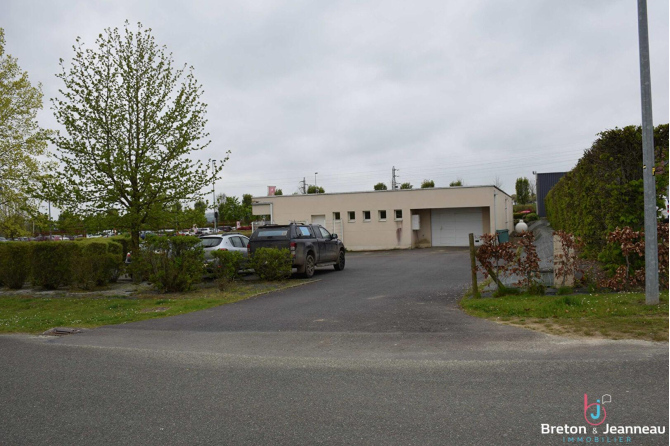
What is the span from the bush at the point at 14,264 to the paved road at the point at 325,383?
9191 mm

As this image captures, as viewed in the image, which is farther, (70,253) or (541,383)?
(70,253)

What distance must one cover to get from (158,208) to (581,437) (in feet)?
49.5

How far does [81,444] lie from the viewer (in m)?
4.17

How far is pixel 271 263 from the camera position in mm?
16109

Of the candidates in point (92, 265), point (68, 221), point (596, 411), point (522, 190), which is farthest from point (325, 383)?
point (522, 190)

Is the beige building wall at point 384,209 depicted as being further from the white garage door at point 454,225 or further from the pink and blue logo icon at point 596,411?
the pink and blue logo icon at point 596,411

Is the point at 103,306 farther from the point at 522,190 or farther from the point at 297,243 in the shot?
the point at 522,190

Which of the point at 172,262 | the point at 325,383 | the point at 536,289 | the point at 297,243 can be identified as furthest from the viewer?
the point at 297,243

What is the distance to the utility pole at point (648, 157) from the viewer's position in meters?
8.40

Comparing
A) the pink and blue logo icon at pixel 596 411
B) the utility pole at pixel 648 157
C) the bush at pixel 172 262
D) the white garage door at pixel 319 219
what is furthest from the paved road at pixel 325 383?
the white garage door at pixel 319 219

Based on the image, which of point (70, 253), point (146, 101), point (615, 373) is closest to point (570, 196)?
point (615, 373)

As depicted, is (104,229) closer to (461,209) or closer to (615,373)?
(615,373)

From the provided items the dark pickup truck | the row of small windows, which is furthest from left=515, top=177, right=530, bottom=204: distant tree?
the dark pickup truck

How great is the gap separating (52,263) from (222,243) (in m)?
5.31
